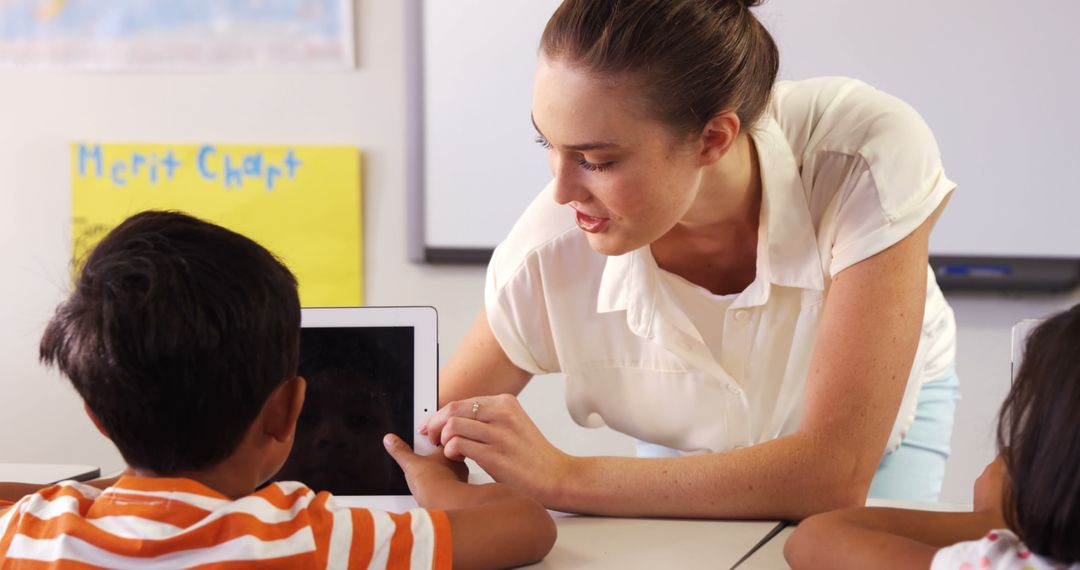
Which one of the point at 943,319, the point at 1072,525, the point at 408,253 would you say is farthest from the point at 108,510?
the point at 408,253

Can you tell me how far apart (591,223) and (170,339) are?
1.71 feet

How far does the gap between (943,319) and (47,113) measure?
68.9 inches

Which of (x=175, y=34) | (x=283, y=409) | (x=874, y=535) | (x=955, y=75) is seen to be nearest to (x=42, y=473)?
(x=283, y=409)

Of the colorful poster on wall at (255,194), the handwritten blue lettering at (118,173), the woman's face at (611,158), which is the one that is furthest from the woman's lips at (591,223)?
the handwritten blue lettering at (118,173)

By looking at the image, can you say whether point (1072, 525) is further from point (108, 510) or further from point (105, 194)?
point (105, 194)

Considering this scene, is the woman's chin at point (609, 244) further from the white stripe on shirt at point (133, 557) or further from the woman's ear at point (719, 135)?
the white stripe on shirt at point (133, 557)

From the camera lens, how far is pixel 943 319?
140cm

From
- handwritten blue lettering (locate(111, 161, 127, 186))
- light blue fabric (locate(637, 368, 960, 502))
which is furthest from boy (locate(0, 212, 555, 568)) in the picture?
handwritten blue lettering (locate(111, 161, 127, 186))

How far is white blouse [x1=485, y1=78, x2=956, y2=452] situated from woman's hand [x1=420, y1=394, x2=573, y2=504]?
0.20m

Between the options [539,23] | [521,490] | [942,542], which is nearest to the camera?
[942,542]

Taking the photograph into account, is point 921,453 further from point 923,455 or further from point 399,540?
point 399,540

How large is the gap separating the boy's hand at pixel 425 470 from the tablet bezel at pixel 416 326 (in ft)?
0.06

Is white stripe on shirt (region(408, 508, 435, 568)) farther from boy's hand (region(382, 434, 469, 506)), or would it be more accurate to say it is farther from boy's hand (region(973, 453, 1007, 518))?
boy's hand (region(973, 453, 1007, 518))

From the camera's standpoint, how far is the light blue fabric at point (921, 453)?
1.34 metres
